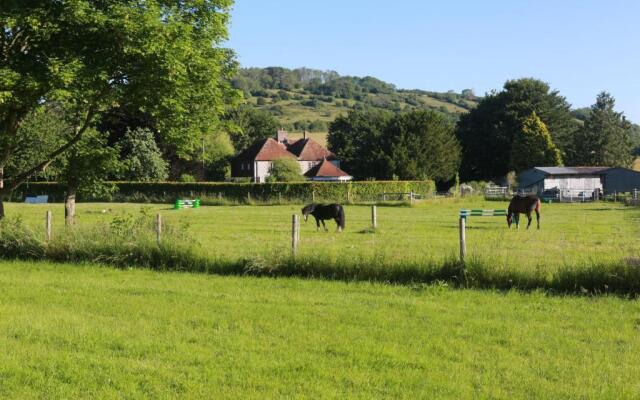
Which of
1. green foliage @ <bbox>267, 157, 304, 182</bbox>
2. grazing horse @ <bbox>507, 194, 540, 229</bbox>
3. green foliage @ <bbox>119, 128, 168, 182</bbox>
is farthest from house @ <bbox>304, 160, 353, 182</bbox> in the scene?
grazing horse @ <bbox>507, 194, 540, 229</bbox>

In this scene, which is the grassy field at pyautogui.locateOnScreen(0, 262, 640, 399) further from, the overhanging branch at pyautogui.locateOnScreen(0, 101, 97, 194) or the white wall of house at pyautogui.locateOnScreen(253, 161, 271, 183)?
the white wall of house at pyautogui.locateOnScreen(253, 161, 271, 183)

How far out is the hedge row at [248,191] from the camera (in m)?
56.2

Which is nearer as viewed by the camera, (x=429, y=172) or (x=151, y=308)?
(x=151, y=308)

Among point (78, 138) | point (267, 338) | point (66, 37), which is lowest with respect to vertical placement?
point (267, 338)

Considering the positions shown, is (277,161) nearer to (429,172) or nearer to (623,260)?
(429,172)

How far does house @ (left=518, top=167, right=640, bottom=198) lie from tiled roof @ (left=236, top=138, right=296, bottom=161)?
34947 millimetres

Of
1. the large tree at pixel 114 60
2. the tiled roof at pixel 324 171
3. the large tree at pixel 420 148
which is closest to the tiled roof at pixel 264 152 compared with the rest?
the tiled roof at pixel 324 171

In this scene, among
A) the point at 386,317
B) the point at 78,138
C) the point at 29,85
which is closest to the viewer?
the point at 386,317

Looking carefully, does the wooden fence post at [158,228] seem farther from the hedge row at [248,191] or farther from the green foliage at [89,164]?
the hedge row at [248,191]

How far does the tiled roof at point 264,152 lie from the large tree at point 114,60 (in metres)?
71.7

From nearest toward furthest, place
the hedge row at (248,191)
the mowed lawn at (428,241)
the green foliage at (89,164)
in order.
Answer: the mowed lawn at (428,241) < the green foliage at (89,164) < the hedge row at (248,191)

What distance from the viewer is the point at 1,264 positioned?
1577cm

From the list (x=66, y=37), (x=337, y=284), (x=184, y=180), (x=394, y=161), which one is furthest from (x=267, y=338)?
(x=394, y=161)

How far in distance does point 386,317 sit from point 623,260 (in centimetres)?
507
